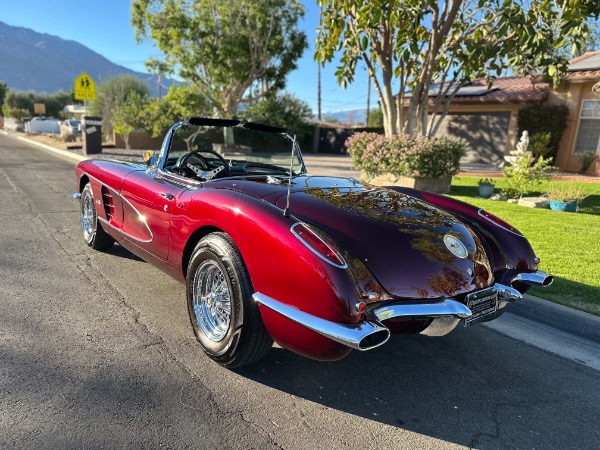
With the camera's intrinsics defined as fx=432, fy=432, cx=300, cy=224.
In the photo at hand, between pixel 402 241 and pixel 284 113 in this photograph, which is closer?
pixel 402 241

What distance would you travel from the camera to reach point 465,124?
20.1m

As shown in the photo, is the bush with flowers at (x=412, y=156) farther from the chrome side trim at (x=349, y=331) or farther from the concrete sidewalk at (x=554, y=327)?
Answer: the chrome side trim at (x=349, y=331)

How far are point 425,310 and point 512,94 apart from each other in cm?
1906

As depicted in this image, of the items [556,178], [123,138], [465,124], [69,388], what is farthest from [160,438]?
[123,138]

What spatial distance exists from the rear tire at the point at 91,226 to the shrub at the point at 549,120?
55.4 ft

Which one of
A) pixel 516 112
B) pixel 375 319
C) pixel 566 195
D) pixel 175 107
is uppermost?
pixel 516 112

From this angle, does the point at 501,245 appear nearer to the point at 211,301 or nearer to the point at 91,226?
the point at 211,301

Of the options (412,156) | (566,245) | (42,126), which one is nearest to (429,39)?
(412,156)

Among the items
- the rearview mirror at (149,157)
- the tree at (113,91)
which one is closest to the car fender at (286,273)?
the rearview mirror at (149,157)

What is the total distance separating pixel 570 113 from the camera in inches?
652

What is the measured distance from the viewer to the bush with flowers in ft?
32.0

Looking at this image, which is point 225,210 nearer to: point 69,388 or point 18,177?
point 69,388

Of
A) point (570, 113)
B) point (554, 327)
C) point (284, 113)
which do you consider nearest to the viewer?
point (554, 327)

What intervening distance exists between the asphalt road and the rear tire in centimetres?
102
